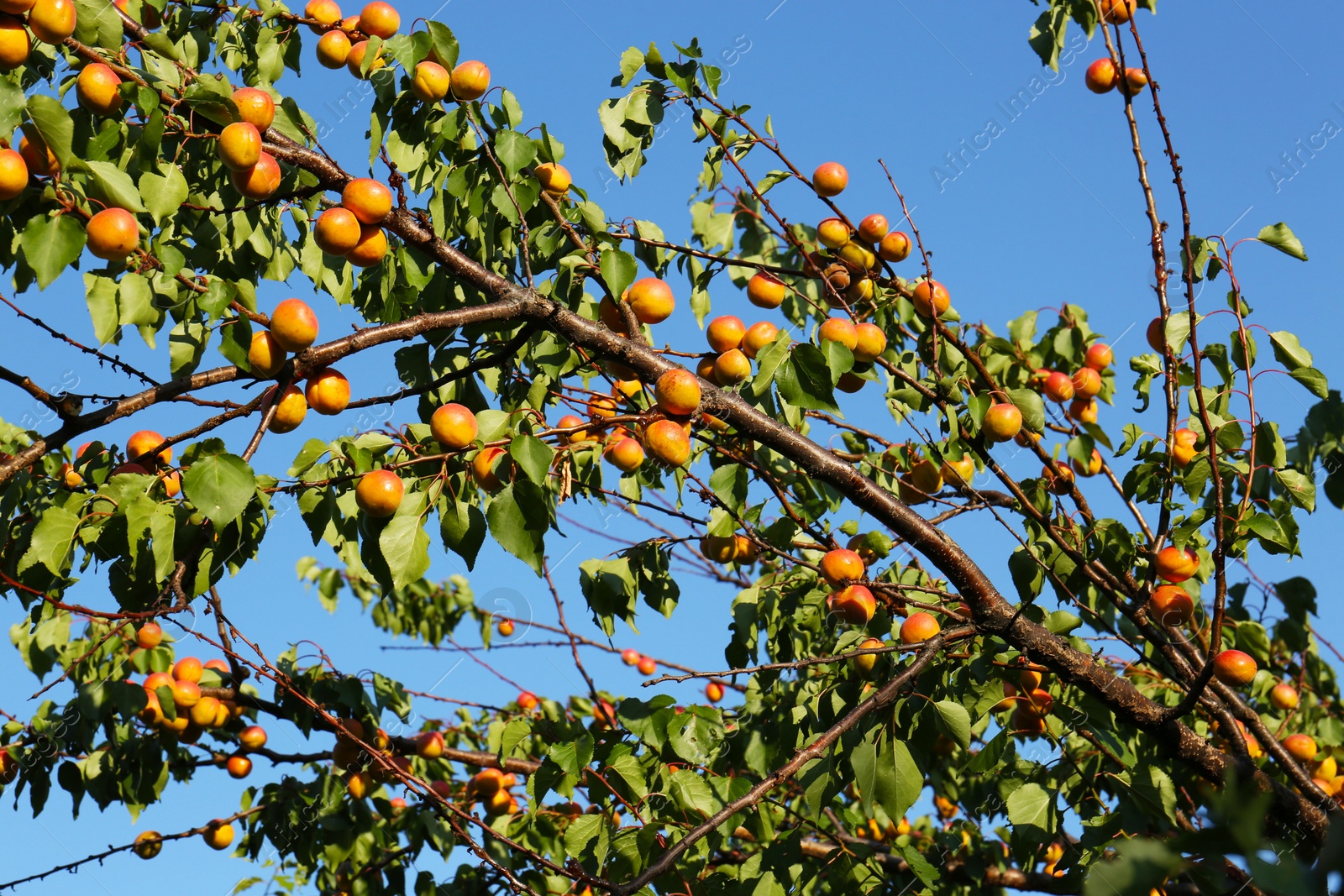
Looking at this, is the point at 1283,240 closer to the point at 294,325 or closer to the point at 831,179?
the point at 831,179

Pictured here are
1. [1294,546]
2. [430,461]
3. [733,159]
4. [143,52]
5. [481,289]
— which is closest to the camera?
[430,461]

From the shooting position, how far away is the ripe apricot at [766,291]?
10.5 feet

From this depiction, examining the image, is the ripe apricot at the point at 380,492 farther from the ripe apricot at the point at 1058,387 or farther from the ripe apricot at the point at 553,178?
the ripe apricot at the point at 1058,387

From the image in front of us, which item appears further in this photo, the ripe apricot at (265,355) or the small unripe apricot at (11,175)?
the ripe apricot at (265,355)

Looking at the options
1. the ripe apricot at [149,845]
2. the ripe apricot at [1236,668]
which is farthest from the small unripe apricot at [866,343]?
the ripe apricot at [149,845]

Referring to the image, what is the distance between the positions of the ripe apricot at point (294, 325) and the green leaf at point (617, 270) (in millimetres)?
707

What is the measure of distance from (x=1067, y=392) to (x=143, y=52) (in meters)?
3.03

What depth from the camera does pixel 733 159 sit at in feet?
9.41

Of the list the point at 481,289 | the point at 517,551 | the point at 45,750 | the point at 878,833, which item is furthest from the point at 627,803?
the point at 878,833

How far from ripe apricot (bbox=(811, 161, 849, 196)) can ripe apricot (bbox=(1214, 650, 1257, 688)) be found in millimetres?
1937

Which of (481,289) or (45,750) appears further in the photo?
(45,750)

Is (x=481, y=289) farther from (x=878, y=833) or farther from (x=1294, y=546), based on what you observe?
(x=878, y=833)

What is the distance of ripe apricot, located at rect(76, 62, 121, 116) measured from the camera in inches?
74.9

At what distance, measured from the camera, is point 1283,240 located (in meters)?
2.85
